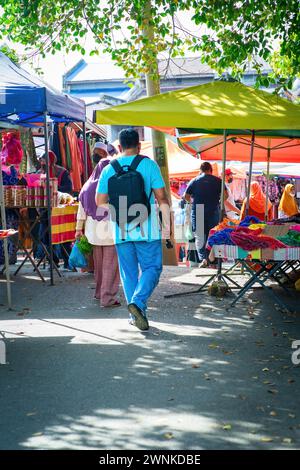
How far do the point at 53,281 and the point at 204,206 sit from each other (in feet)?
12.8

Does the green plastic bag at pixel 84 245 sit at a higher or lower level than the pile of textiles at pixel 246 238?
lower

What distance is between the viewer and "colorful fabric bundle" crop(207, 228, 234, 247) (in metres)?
10.2

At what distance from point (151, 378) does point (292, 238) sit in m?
4.01

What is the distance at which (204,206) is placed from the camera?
15555 mm

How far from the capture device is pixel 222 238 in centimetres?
1020

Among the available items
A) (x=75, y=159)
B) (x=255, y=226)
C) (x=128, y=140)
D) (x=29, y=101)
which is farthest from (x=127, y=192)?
(x=75, y=159)

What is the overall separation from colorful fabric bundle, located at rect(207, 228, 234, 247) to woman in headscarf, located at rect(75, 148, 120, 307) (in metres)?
1.26

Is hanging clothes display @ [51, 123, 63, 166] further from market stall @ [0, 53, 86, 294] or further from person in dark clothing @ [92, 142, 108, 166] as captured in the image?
person in dark clothing @ [92, 142, 108, 166]

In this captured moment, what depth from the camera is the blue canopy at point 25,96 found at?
11469 mm

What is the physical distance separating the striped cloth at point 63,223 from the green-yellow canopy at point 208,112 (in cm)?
323

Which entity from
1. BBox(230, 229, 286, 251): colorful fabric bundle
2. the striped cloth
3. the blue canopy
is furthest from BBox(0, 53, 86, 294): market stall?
BBox(230, 229, 286, 251): colorful fabric bundle

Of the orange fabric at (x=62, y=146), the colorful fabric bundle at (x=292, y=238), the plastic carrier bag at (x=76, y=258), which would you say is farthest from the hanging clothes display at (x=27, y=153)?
the colorful fabric bundle at (x=292, y=238)

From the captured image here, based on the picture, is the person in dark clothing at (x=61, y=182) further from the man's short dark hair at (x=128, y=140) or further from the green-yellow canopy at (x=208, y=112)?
the man's short dark hair at (x=128, y=140)

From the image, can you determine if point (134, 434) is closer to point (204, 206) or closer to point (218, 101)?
point (218, 101)
